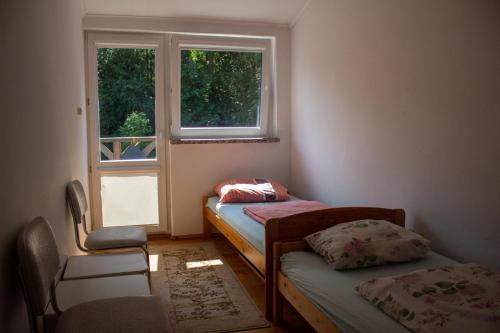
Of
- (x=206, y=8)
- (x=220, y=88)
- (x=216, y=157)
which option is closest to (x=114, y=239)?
(x=216, y=157)

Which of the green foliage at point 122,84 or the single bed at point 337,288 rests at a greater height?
the green foliage at point 122,84

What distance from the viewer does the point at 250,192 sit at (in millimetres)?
3936

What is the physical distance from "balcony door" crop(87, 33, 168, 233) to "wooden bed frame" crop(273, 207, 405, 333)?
2204mm

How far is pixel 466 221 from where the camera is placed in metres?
2.32

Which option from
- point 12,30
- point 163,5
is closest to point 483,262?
point 12,30

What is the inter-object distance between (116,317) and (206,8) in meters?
3.08

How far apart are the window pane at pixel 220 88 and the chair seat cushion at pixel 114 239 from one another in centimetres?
171

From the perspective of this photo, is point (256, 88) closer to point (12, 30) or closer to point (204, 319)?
point (204, 319)

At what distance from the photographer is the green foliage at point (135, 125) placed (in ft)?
13.7

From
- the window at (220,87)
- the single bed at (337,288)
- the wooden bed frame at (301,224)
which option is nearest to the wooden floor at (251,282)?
the wooden bed frame at (301,224)

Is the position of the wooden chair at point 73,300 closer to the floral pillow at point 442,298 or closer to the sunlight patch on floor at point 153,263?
the floral pillow at point 442,298

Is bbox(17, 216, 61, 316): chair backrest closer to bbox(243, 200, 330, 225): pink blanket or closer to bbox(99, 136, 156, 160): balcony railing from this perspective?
bbox(243, 200, 330, 225): pink blanket

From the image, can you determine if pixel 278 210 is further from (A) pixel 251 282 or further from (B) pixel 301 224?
(B) pixel 301 224

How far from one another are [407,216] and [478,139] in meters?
0.72
